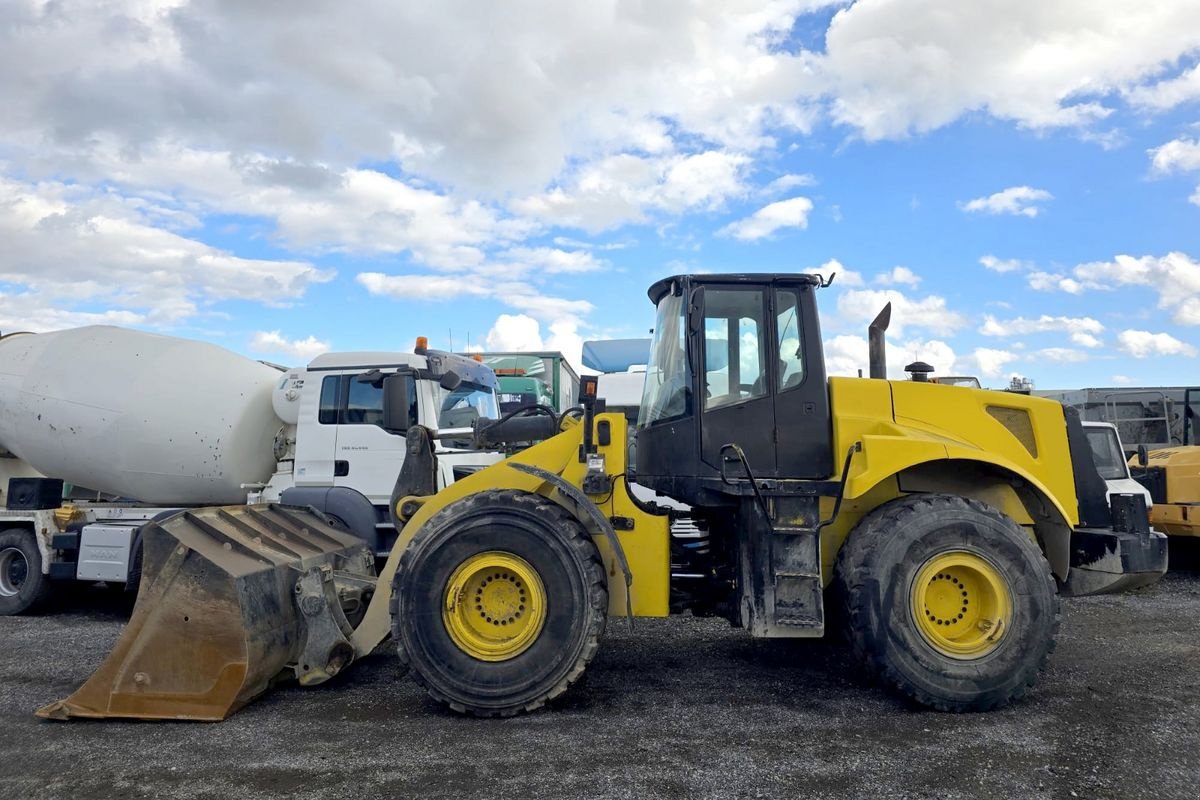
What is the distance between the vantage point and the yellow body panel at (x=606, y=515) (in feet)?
15.9

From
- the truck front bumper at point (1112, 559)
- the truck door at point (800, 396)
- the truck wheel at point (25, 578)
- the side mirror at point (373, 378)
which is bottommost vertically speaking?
the truck wheel at point (25, 578)

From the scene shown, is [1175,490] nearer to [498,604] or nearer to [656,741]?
[656,741]

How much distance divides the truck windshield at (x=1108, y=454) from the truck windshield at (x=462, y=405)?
694 cm

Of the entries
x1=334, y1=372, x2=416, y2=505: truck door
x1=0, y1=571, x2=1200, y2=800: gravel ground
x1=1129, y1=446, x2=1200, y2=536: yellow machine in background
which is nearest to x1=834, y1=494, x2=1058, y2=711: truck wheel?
x1=0, y1=571, x2=1200, y2=800: gravel ground

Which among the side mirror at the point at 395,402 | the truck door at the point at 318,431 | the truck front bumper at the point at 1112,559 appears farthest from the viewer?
the truck door at the point at 318,431

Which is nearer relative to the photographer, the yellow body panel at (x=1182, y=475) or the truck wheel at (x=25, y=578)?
the truck wheel at (x=25, y=578)

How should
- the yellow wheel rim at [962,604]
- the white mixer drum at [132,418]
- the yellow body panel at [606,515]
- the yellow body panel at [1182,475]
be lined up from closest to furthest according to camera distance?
the yellow wheel rim at [962,604] → the yellow body panel at [606,515] → the white mixer drum at [132,418] → the yellow body panel at [1182,475]

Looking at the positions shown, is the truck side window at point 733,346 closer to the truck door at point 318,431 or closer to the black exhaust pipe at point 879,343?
the black exhaust pipe at point 879,343

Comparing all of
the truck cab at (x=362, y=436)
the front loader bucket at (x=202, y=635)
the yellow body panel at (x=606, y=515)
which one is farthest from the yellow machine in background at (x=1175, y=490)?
the front loader bucket at (x=202, y=635)

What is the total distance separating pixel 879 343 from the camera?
17.6 feet

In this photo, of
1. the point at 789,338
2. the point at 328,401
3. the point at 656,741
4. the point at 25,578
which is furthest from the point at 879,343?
the point at 25,578

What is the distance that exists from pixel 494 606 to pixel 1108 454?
26.4 feet

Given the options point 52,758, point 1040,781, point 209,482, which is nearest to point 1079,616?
point 1040,781

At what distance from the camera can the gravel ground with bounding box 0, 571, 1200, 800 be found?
3.64m
